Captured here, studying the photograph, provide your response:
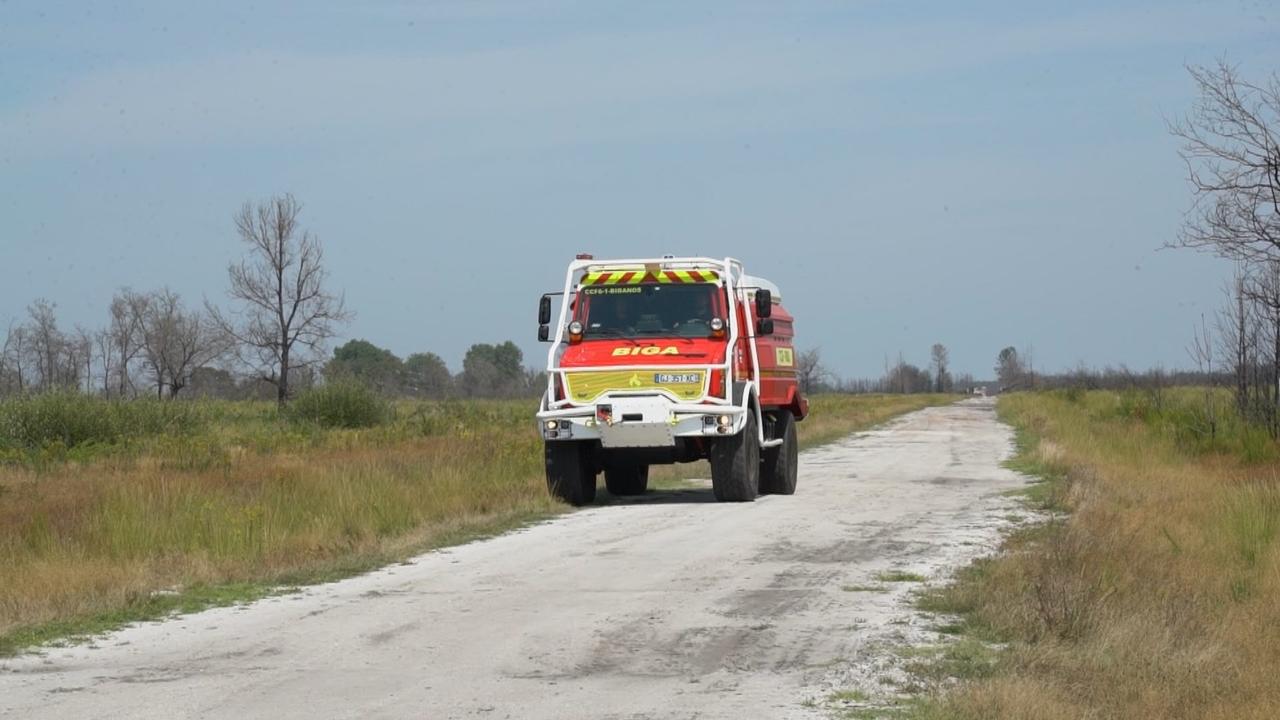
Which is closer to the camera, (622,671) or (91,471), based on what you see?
(622,671)

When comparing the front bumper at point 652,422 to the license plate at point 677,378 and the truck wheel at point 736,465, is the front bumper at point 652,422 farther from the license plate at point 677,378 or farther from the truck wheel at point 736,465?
the truck wheel at point 736,465

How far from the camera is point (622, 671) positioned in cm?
790

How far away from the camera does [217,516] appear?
Answer: 14969 millimetres

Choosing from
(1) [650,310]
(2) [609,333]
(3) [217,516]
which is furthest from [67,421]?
(3) [217,516]

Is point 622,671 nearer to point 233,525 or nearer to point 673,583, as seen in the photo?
point 673,583

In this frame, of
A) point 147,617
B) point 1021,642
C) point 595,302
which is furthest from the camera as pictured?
point 595,302

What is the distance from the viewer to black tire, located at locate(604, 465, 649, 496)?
64.1 ft

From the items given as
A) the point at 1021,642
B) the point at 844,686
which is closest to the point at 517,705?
the point at 844,686

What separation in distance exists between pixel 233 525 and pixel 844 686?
846 cm

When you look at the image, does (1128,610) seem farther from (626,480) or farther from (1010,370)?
(1010,370)

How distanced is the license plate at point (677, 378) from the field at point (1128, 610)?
13.6 feet

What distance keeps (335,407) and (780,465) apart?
27.3 metres

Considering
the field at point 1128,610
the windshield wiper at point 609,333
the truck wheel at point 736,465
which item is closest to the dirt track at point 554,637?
the field at point 1128,610

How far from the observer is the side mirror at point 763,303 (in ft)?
58.7
